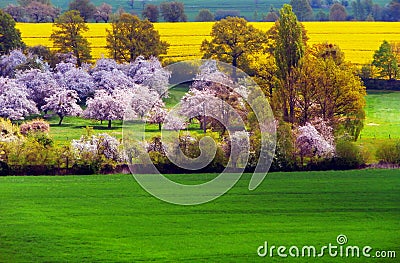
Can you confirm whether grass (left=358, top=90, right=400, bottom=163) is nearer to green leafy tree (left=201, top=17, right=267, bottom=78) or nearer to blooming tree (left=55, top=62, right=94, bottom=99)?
green leafy tree (left=201, top=17, right=267, bottom=78)

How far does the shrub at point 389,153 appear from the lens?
54.2 metres

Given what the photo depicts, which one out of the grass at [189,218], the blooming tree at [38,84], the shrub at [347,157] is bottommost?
the grass at [189,218]

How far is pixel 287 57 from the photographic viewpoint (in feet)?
207

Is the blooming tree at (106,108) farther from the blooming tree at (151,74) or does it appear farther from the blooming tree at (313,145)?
the blooming tree at (313,145)

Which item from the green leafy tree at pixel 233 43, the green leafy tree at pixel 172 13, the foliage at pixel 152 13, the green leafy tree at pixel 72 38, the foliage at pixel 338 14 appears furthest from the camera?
the foliage at pixel 338 14

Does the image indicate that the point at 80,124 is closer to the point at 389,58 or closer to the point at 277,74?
the point at 277,74

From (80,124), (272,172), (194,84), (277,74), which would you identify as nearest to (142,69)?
(194,84)

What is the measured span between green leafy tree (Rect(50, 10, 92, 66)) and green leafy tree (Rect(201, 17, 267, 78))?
11.5 metres

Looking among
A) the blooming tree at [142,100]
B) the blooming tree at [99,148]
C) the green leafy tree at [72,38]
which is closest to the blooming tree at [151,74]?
the blooming tree at [142,100]

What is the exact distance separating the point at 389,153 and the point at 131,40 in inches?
1489

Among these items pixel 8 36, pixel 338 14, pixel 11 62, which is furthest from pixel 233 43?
pixel 338 14

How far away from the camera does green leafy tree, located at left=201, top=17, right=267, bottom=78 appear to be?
267ft

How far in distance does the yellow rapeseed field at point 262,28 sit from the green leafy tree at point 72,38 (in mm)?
1905

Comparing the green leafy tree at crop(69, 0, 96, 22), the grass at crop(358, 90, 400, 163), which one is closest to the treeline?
the green leafy tree at crop(69, 0, 96, 22)
